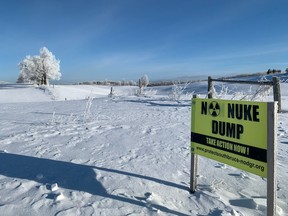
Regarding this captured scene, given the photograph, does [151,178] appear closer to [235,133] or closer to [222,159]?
[222,159]

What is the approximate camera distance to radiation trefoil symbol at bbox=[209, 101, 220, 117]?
3.15m

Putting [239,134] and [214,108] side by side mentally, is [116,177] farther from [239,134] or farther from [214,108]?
[239,134]

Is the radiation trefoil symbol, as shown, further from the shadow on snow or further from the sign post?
the shadow on snow

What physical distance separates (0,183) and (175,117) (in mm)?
6132

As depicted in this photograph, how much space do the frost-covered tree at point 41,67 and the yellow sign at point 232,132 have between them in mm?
57038

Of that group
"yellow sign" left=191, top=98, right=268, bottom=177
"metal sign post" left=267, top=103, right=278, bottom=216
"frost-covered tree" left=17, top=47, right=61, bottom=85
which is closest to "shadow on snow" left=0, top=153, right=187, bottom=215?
"yellow sign" left=191, top=98, right=268, bottom=177

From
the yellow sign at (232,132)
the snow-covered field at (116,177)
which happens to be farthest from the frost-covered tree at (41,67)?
the yellow sign at (232,132)

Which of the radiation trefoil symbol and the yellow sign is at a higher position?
the radiation trefoil symbol

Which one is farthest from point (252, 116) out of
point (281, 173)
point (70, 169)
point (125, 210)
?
point (70, 169)

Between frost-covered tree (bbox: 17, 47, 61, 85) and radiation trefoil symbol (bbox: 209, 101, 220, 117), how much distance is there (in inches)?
2250

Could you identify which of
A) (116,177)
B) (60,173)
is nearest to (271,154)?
(116,177)

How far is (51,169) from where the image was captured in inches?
164

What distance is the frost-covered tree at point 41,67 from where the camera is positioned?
56219mm

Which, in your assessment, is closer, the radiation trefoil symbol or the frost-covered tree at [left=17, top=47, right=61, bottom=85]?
the radiation trefoil symbol
